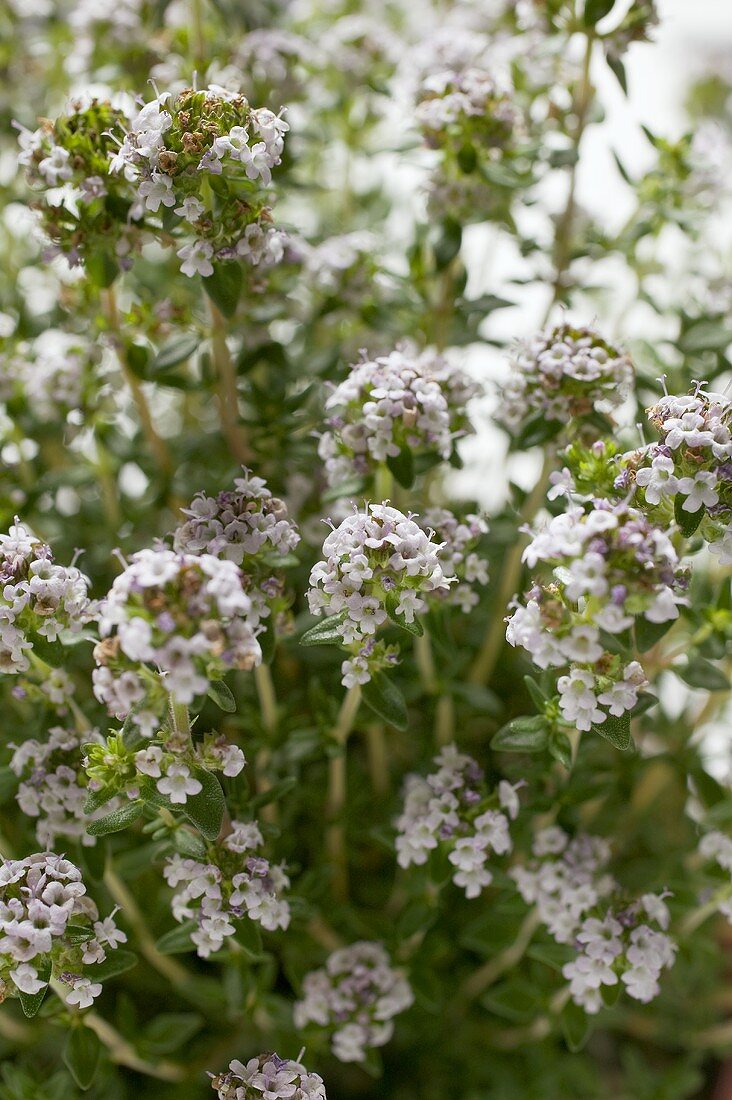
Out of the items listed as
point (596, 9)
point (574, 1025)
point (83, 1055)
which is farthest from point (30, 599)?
point (596, 9)

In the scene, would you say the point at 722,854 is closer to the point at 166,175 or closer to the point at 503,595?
the point at 503,595

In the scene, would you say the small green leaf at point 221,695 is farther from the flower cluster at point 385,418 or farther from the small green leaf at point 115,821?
the flower cluster at point 385,418

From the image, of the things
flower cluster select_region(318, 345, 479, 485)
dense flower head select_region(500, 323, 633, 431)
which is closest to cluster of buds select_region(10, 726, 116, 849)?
flower cluster select_region(318, 345, 479, 485)

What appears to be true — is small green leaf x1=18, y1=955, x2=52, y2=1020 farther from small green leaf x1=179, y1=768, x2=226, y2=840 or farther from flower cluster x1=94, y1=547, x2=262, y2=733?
flower cluster x1=94, y1=547, x2=262, y2=733

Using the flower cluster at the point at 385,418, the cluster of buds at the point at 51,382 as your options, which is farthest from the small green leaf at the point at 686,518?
the cluster of buds at the point at 51,382

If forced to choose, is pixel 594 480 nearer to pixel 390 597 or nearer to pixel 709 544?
pixel 709 544

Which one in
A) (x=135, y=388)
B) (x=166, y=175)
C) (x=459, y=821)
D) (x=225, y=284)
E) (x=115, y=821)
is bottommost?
(x=459, y=821)
